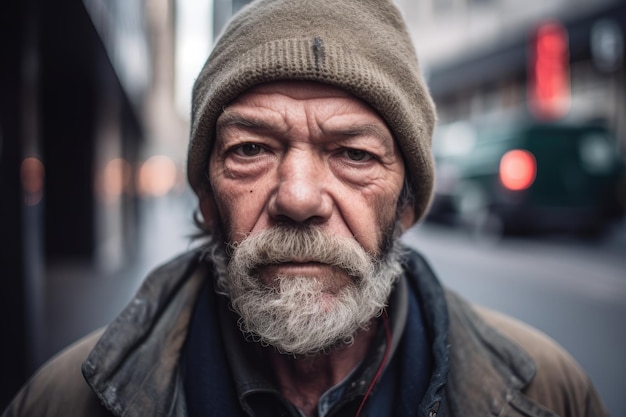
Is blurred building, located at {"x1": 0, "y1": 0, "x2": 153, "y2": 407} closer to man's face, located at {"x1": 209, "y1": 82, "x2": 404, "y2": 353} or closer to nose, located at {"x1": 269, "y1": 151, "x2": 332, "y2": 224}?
man's face, located at {"x1": 209, "y1": 82, "x2": 404, "y2": 353}

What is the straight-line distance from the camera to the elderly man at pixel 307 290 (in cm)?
157

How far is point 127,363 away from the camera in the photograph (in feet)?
5.15

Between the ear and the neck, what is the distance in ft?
1.63

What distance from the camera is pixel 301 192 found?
1526 millimetres

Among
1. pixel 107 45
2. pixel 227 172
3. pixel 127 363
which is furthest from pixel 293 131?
pixel 107 45

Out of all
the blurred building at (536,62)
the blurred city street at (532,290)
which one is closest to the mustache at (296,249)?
the blurred city street at (532,290)

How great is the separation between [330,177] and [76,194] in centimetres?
968

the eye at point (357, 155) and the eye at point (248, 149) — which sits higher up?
the eye at point (248, 149)

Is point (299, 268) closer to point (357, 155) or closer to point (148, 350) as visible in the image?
point (357, 155)

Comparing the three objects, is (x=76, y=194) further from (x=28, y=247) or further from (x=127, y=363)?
(x=127, y=363)

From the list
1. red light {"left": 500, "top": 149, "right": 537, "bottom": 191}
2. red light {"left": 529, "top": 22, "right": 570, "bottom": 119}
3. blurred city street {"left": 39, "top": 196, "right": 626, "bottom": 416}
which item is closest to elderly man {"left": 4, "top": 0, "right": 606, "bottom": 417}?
blurred city street {"left": 39, "top": 196, "right": 626, "bottom": 416}

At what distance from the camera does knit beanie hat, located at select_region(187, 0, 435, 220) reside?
1608 mm

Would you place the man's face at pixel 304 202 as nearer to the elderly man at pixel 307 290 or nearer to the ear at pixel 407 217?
the elderly man at pixel 307 290

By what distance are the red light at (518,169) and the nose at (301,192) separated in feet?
28.9
